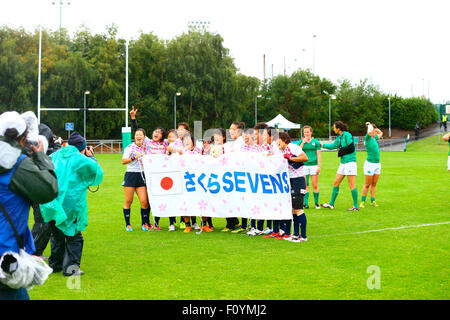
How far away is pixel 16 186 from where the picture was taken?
13.0ft

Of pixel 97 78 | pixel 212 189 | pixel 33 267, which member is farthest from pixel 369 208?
pixel 97 78

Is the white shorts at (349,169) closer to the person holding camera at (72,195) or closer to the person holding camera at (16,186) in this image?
the person holding camera at (72,195)

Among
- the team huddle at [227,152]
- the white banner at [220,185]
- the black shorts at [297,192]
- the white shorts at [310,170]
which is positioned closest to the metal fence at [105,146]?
the white shorts at [310,170]

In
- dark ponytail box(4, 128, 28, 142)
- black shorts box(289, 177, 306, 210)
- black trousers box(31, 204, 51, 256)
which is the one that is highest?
dark ponytail box(4, 128, 28, 142)

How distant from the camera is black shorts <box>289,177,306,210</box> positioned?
901 cm

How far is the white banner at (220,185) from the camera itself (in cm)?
948

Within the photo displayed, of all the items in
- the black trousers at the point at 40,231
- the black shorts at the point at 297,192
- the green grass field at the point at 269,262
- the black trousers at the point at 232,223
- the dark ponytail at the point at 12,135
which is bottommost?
the green grass field at the point at 269,262

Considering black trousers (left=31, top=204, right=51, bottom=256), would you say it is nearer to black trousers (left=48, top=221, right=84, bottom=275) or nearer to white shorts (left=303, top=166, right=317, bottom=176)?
black trousers (left=48, top=221, right=84, bottom=275)

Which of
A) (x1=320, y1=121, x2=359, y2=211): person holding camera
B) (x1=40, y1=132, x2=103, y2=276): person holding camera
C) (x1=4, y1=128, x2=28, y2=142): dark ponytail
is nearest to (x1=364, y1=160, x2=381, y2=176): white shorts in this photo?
(x1=320, y1=121, x2=359, y2=211): person holding camera

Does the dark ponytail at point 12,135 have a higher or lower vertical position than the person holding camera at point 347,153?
higher

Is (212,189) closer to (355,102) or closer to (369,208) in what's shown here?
(369,208)

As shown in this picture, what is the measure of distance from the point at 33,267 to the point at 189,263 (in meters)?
3.76

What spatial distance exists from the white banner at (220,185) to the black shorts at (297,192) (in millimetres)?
121

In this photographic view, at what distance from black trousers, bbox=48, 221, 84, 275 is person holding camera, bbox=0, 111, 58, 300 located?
9.48ft
